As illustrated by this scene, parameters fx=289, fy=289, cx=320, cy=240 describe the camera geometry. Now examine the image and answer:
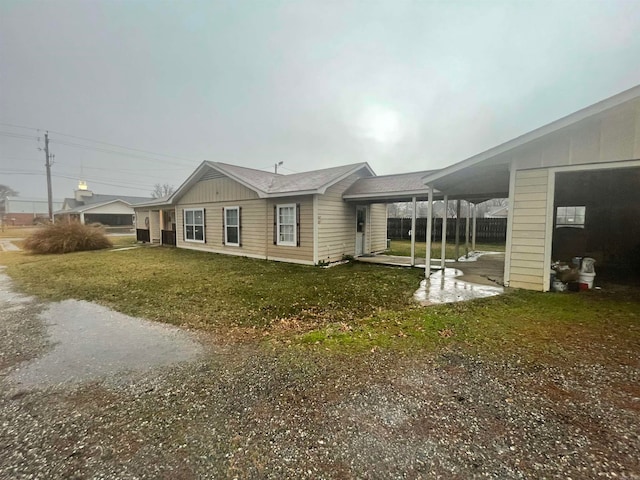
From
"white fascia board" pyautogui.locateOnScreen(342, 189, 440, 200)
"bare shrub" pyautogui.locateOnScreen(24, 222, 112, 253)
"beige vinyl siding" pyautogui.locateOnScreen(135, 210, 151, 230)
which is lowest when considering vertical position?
"bare shrub" pyautogui.locateOnScreen(24, 222, 112, 253)

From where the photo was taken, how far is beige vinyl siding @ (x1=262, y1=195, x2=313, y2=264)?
32.8 feet

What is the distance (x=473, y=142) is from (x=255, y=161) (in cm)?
3125

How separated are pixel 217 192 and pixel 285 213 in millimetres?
4150

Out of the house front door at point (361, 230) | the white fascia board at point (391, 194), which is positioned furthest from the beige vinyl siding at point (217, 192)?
the house front door at point (361, 230)

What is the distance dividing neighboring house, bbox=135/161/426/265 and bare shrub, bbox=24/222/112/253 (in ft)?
14.4

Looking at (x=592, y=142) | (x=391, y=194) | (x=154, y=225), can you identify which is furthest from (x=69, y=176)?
(x=592, y=142)

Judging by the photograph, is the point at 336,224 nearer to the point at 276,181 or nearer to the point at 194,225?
the point at 276,181

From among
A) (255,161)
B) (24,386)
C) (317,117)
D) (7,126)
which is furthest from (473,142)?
(7,126)

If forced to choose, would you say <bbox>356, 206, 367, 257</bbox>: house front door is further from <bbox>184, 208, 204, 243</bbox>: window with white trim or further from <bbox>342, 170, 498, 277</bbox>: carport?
<bbox>184, 208, 204, 243</bbox>: window with white trim

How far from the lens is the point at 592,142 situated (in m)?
5.46

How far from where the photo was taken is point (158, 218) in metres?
18.1

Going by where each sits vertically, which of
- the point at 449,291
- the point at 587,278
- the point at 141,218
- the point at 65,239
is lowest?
the point at 449,291

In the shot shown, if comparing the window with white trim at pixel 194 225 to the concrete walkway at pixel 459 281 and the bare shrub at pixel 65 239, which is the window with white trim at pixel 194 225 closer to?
the bare shrub at pixel 65 239

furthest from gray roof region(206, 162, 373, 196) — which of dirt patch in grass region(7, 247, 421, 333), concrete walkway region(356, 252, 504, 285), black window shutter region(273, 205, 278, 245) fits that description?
concrete walkway region(356, 252, 504, 285)
